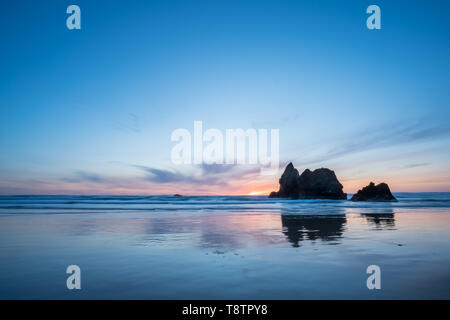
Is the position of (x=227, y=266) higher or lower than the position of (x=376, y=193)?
higher

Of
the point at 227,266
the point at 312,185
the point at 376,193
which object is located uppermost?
the point at 227,266

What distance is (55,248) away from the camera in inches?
307

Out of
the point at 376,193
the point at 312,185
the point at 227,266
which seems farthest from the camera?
the point at 312,185

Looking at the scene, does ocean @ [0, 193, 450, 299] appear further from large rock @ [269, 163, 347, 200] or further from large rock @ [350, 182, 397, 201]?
large rock @ [269, 163, 347, 200]

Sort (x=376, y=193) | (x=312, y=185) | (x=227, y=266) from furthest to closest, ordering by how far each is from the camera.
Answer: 1. (x=312, y=185)
2. (x=376, y=193)
3. (x=227, y=266)

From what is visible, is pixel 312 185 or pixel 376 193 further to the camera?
pixel 312 185

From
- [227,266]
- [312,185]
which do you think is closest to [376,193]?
[312,185]

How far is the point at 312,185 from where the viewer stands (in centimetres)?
6262

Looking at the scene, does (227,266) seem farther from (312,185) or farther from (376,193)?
(312,185)

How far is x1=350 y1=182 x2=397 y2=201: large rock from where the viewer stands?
142 ft

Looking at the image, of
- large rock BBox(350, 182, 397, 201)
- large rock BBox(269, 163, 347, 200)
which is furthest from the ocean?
large rock BBox(269, 163, 347, 200)

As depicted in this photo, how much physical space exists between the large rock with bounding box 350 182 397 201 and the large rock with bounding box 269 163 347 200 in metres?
13.2

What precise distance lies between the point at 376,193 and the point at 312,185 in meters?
19.2
